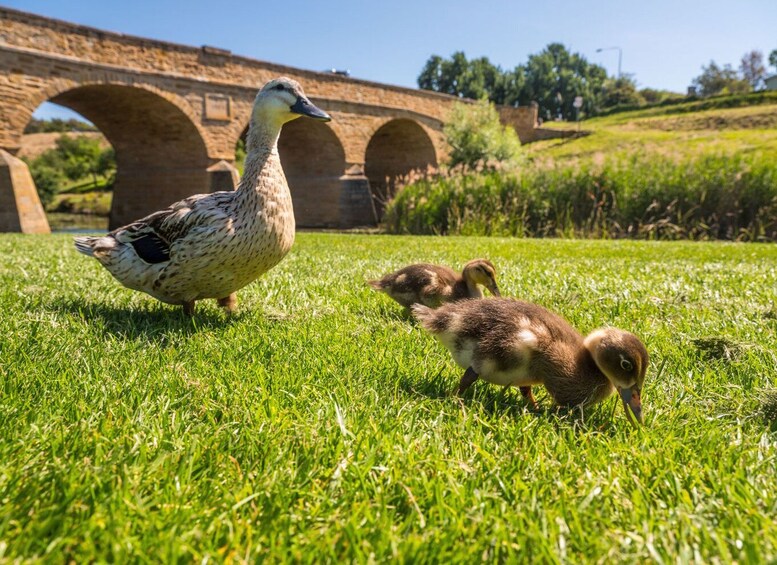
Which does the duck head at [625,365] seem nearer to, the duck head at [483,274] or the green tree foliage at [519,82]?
the duck head at [483,274]

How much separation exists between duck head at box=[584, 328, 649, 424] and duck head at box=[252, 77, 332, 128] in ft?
8.28

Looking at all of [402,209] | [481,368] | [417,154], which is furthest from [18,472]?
[417,154]

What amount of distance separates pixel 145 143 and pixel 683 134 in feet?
127

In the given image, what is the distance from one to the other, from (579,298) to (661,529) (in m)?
3.38

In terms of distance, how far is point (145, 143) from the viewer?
25.8 m

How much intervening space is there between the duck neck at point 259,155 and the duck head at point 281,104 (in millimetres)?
54

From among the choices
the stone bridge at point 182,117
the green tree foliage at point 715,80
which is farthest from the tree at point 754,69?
the stone bridge at point 182,117

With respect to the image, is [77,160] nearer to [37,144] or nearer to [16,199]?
[37,144]

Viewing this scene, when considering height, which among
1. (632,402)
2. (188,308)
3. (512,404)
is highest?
(188,308)

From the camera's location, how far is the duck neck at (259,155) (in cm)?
361

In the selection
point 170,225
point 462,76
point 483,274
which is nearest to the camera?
point 170,225

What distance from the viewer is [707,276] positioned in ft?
19.2

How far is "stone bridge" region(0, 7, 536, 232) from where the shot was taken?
18.0 metres

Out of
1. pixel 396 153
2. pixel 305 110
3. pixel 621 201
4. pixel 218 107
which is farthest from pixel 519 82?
pixel 305 110
